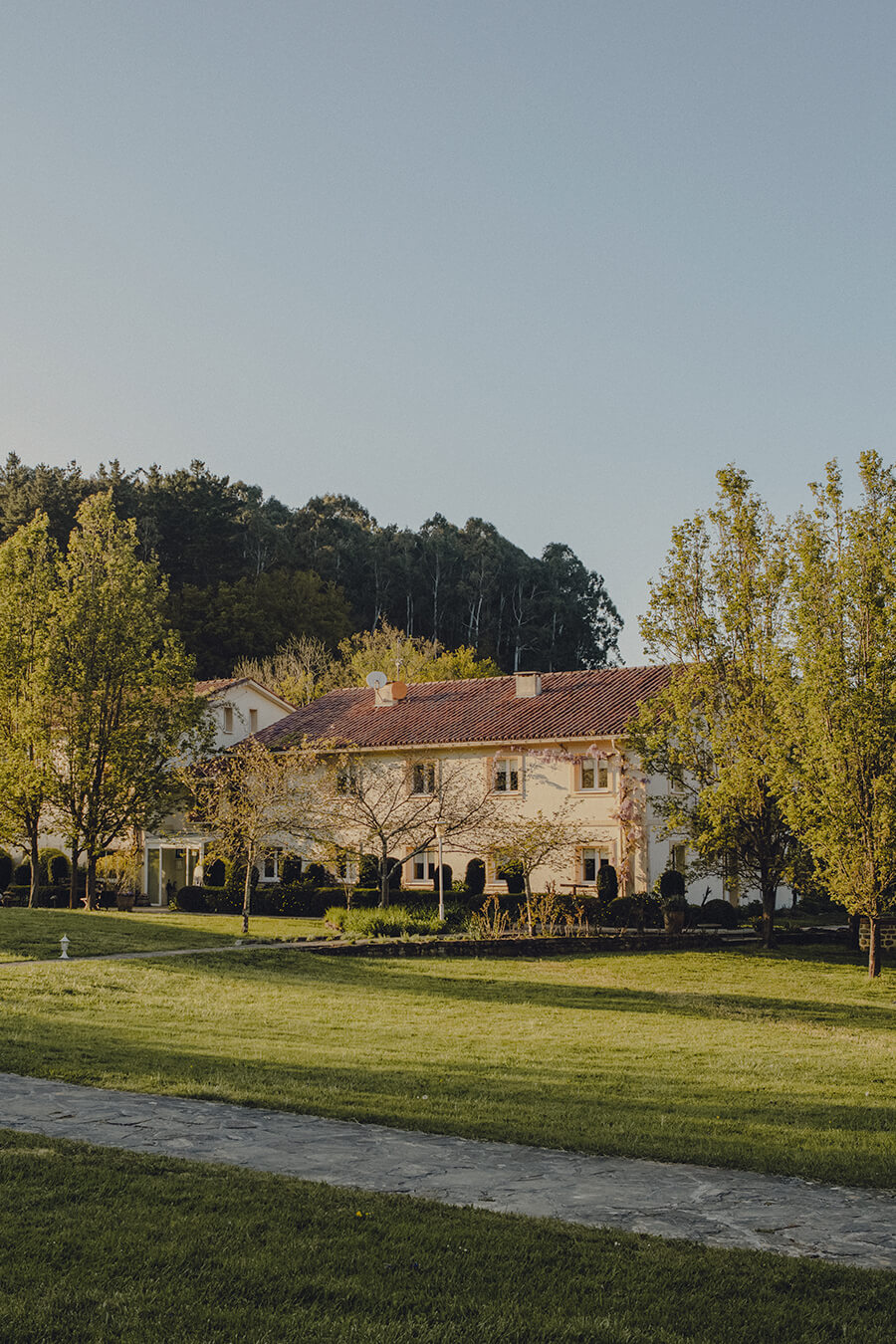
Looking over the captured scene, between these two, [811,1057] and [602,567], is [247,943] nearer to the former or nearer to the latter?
[811,1057]

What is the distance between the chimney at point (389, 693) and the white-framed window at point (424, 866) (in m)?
6.23

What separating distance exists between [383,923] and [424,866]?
1130cm

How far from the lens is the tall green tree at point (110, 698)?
35.3m

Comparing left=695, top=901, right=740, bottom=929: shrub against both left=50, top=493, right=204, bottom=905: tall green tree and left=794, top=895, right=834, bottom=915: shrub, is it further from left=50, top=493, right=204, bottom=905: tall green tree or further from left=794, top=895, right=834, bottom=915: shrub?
left=50, top=493, right=204, bottom=905: tall green tree

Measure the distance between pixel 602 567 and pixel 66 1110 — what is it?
286 ft

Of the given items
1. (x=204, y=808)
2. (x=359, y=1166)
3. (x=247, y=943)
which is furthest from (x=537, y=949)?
(x=359, y=1166)

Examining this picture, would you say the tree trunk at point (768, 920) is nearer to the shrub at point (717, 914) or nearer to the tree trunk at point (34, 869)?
the shrub at point (717, 914)

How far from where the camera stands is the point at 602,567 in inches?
3681

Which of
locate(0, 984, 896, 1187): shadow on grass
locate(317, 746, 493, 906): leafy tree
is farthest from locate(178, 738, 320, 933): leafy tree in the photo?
locate(0, 984, 896, 1187): shadow on grass

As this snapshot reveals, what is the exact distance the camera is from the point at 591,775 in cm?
3638

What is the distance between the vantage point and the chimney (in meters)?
42.5

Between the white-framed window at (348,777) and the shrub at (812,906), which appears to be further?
the shrub at (812,906)

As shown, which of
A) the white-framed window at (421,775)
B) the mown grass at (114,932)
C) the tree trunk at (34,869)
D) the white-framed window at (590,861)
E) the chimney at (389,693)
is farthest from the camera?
the chimney at (389,693)

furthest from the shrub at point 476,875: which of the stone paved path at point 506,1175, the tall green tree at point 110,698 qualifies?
the stone paved path at point 506,1175
